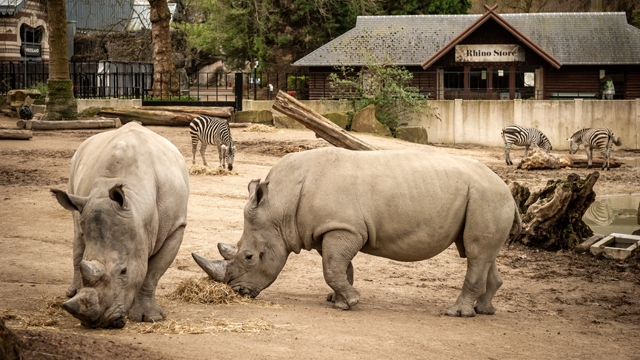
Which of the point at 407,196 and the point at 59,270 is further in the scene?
the point at 59,270

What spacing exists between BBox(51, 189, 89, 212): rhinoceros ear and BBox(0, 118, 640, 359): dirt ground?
2.95 ft

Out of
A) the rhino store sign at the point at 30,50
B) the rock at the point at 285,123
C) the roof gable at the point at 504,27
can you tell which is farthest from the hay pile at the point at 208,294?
the rhino store sign at the point at 30,50

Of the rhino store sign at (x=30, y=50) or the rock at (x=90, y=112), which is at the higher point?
the rhino store sign at (x=30, y=50)

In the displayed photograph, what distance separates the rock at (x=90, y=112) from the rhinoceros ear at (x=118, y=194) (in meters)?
22.5

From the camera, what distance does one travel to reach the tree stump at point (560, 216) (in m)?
10.9

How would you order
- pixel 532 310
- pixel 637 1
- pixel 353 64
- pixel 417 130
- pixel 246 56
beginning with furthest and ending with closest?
pixel 637 1 < pixel 246 56 < pixel 353 64 < pixel 417 130 < pixel 532 310

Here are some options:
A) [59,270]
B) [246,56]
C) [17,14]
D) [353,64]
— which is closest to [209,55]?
[246,56]

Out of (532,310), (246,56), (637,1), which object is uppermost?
(637,1)

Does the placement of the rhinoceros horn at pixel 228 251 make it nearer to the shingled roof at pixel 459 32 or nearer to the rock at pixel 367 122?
the rock at pixel 367 122

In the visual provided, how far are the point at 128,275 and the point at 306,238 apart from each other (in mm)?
2273

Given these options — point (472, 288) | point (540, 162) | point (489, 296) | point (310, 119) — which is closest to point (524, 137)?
point (540, 162)

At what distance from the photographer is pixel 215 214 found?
11.4 m

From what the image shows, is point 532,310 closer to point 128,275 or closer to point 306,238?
point 306,238

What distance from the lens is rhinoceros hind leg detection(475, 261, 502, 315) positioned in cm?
703
